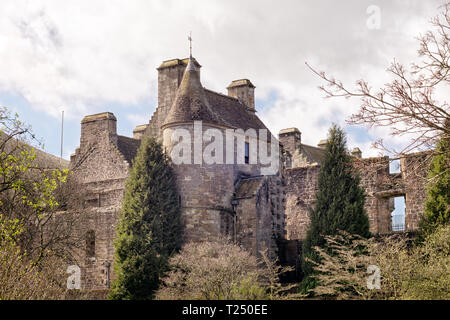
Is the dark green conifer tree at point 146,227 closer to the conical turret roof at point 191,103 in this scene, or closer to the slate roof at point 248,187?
the conical turret roof at point 191,103

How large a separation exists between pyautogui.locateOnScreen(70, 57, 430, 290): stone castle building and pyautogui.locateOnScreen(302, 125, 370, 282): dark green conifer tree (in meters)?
2.02

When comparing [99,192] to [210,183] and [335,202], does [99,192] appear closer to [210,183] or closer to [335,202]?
[210,183]

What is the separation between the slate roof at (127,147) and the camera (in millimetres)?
33250

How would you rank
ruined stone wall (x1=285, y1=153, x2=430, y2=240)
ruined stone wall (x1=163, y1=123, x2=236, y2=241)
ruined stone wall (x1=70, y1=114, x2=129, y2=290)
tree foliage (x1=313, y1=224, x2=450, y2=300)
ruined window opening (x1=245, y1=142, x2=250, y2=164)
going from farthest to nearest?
ruined window opening (x1=245, y1=142, x2=250, y2=164)
ruined stone wall (x1=70, y1=114, x2=129, y2=290)
ruined stone wall (x1=285, y1=153, x2=430, y2=240)
ruined stone wall (x1=163, y1=123, x2=236, y2=241)
tree foliage (x1=313, y1=224, x2=450, y2=300)

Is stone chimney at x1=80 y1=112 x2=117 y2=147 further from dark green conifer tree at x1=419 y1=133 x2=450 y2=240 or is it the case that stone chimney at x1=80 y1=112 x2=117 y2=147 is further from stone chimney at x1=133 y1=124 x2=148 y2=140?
dark green conifer tree at x1=419 y1=133 x2=450 y2=240

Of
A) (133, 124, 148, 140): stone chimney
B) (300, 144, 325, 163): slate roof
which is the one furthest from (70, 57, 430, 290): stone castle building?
(300, 144, 325, 163): slate roof

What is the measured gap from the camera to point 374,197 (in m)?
30.2

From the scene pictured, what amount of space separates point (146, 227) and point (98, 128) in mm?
9323

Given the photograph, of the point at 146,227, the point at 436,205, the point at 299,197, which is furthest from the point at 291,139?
the point at 436,205

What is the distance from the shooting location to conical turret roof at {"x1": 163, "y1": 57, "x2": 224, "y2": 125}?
94.2 ft

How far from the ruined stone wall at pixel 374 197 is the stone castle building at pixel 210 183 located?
0.05m

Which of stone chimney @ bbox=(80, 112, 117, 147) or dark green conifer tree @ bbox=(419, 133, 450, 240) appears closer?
dark green conifer tree @ bbox=(419, 133, 450, 240)

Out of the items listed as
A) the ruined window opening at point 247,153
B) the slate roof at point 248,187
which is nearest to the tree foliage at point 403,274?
the slate roof at point 248,187
